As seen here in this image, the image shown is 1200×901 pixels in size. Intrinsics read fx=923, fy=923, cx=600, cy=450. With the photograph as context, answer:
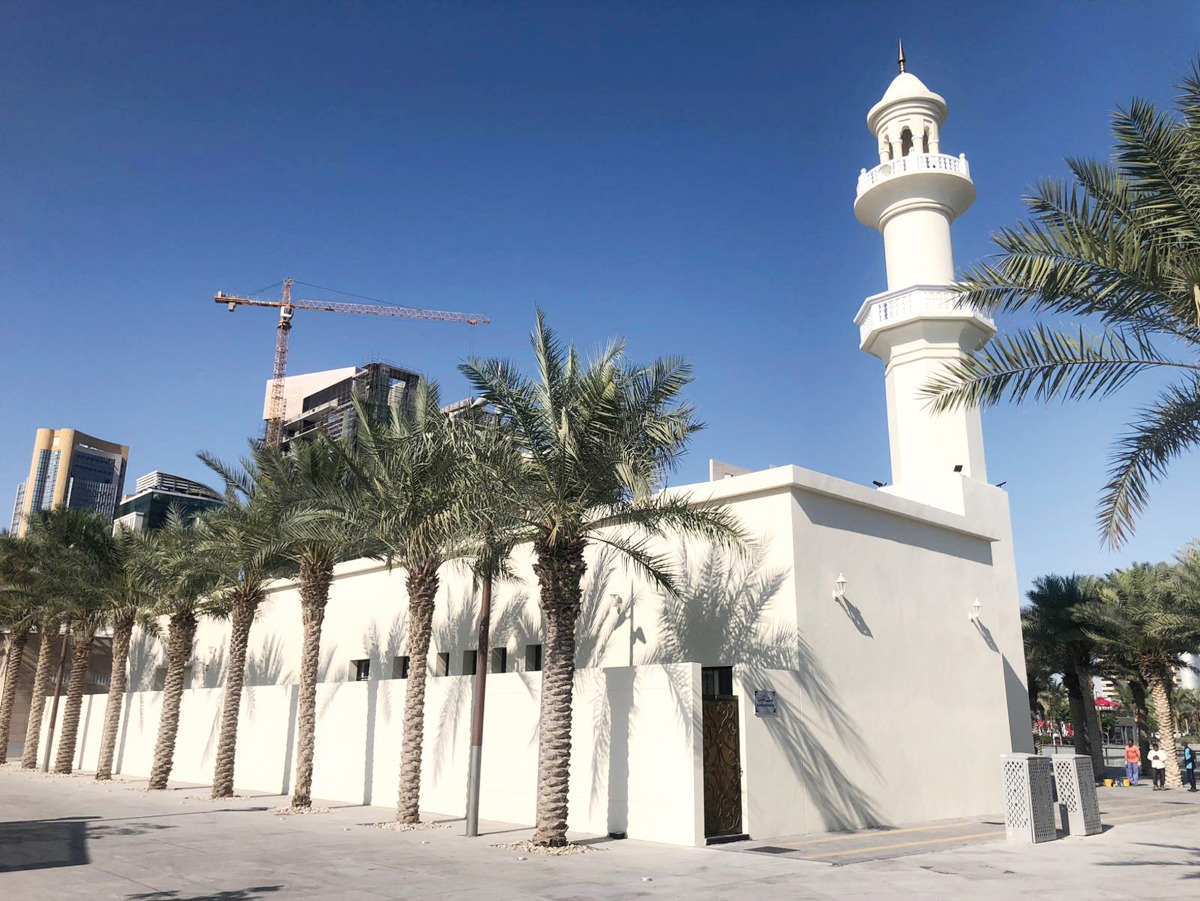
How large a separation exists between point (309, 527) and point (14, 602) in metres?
22.2

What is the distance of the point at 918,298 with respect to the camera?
943 inches

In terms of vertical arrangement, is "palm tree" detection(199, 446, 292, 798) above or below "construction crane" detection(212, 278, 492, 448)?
below


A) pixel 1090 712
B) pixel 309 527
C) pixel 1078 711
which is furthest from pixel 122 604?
pixel 1090 712

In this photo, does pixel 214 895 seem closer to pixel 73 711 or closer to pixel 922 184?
pixel 922 184

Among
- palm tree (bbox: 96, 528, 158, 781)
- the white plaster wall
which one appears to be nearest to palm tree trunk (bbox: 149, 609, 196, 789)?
the white plaster wall

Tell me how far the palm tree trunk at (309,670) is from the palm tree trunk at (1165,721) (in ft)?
82.1

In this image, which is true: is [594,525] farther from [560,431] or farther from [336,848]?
[336,848]

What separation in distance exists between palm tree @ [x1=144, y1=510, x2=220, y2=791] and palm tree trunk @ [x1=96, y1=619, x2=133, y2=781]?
2944 mm

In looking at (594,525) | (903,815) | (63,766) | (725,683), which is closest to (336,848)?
(594,525)

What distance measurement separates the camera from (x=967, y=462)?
76.3ft

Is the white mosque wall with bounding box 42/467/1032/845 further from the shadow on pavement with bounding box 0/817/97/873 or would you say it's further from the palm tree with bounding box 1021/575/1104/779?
the palm tree with bounding box 1021/575/1104/779

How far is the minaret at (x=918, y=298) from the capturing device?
23203mm

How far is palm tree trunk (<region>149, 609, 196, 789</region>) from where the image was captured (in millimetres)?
24547

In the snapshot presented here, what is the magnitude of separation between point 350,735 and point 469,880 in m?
11.6
